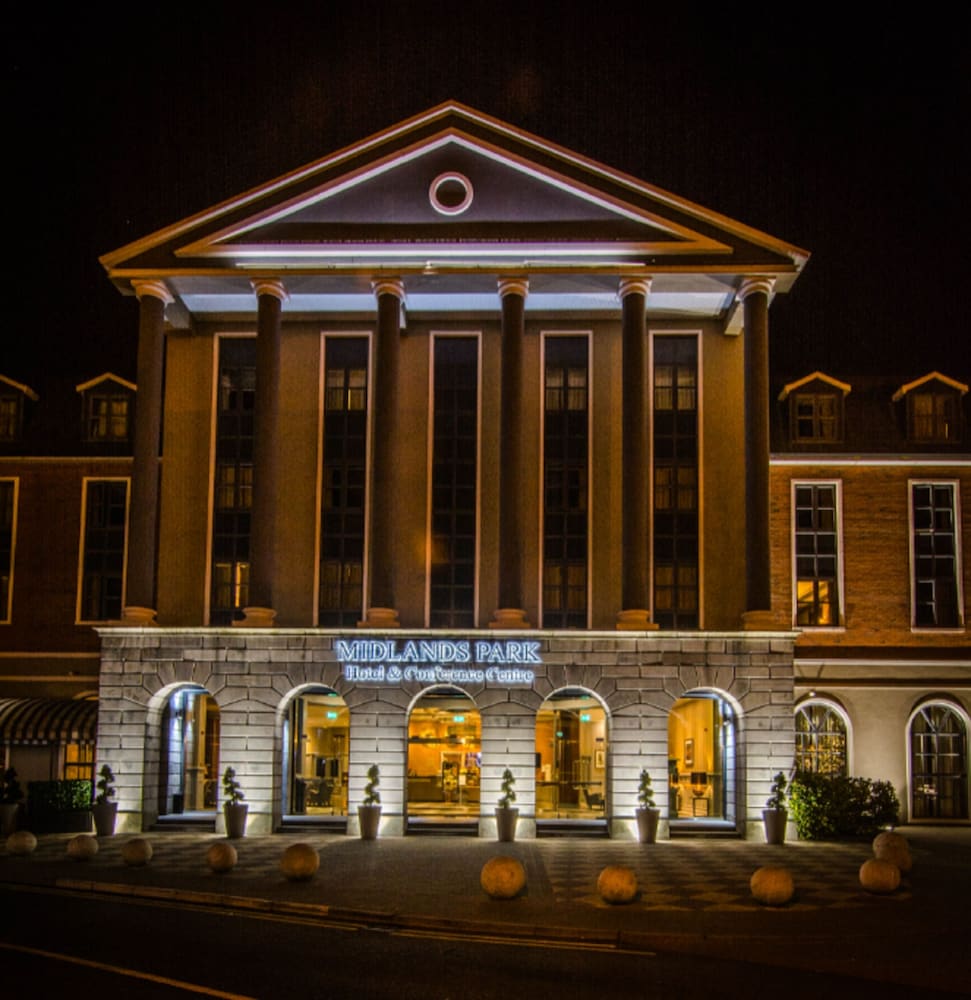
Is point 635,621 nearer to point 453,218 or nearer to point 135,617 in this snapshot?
point 453,218

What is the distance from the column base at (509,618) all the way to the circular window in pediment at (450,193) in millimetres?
12909

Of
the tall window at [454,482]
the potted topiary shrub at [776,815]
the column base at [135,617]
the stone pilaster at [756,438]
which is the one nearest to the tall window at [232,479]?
the column base at [135,617]

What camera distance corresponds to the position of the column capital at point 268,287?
133 feet

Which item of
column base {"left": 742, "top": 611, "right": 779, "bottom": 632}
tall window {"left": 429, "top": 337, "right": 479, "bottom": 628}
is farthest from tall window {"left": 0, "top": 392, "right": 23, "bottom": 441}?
column base {"left": 742, "top": 611, "right": 779, "bottom": 632}

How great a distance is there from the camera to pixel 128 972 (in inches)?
627

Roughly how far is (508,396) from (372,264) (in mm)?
6142

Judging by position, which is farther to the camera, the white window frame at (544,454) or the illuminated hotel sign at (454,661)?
the white window frame at (544,454)

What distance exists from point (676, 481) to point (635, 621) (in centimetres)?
641

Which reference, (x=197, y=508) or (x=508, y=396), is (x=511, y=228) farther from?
(x=197, y=508)

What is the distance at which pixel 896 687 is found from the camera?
4306cm

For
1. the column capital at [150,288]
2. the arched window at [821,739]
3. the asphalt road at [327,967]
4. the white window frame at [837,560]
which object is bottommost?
the asphalt road at [327,967]

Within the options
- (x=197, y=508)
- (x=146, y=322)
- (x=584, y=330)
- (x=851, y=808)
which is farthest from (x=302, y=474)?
(x=851, y=808)

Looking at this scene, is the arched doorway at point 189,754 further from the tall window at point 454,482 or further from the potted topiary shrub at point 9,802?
the tall window at point 454,482

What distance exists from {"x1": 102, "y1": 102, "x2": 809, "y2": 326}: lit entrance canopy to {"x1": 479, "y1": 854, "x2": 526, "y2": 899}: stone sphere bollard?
2217 cm
